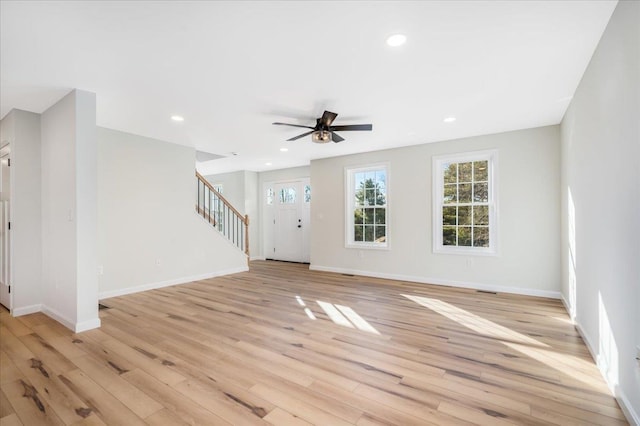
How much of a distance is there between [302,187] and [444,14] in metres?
6.13

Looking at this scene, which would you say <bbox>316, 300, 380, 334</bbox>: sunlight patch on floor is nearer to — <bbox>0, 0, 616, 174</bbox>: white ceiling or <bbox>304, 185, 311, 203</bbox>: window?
<bbox>0, 0, 616, 174</bbox>: white ceiling

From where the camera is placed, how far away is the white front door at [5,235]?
3.67m

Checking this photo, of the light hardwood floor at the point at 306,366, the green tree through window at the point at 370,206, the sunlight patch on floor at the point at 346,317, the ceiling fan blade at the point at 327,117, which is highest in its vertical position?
the ceiling fan blade at the point at 327,117

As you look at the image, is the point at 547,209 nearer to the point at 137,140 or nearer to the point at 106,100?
the point at 106,100

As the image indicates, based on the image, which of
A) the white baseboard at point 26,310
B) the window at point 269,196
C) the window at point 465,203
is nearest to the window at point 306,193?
the window at point 269,196

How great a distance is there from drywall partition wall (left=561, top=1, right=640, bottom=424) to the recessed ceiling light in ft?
4.16

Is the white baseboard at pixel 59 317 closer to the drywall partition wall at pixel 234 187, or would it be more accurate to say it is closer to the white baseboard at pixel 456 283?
the white baseboard at pixel 456 283

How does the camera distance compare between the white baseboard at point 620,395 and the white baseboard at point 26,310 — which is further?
the white baseboard at point 26,310

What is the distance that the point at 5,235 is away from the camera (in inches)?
146

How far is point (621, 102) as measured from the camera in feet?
6.06

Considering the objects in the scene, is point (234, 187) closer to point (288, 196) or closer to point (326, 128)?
point (288, 196)

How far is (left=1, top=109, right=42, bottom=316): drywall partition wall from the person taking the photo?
3543 millimetres

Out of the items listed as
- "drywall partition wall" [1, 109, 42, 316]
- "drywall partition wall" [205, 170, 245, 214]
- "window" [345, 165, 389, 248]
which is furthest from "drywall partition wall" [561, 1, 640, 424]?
"drywall partition wall" [205, 170, 245, 214]

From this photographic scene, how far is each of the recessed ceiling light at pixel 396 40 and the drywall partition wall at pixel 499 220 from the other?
3.21 m
